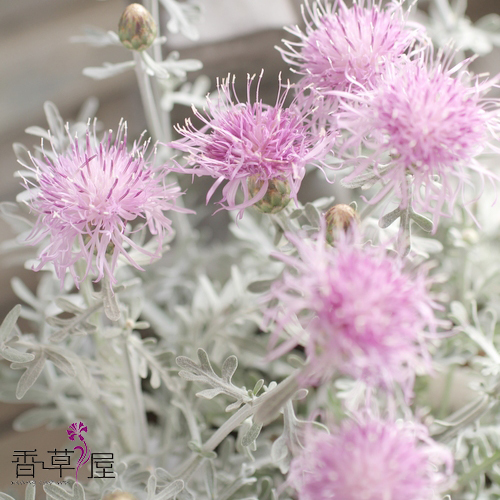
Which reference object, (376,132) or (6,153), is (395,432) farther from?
(6,153)

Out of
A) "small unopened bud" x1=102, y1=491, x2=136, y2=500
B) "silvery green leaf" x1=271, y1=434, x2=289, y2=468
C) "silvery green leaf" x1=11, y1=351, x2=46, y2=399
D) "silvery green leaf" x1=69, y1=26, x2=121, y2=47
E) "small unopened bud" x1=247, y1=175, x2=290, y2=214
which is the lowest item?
"small unopened bud" x1=102, y1=491, x2=136, y2=500

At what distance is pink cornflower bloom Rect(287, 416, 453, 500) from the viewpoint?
34 centimetres

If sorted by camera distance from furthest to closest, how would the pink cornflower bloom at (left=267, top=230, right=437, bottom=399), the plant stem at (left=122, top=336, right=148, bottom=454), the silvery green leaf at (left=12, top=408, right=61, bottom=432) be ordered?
1. the silvery green leaf at (left=12, top=408, right=61, bottom=432)
2. the plant stem at (left=122, top=336, right=148, bottom=454)
3. the pink cornflower bloom at (left=267, top=230, right=437, bottom=399)

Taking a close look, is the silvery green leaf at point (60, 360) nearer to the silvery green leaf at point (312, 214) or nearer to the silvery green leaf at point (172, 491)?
the silvery green leaf at point (172, 491)

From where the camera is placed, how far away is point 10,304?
106 cm

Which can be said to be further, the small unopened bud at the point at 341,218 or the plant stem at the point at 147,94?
the plant stem at the point at 147,94

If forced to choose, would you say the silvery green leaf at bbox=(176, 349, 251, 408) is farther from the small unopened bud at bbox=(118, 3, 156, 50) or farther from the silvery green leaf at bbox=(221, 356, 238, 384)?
the small unopened bud at bbox=(118, 3, 156, 50)

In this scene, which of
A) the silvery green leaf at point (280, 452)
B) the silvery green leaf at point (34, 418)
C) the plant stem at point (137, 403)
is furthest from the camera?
the silvery green leaf at point (34, 418)

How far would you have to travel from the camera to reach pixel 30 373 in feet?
1.61

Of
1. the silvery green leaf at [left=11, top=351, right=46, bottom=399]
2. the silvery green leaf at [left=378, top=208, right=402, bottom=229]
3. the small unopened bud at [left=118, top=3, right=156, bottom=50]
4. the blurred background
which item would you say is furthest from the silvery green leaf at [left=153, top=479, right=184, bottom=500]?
the blurred background

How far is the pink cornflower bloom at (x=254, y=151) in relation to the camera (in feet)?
1.49

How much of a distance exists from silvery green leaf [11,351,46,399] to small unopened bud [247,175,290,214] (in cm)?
23

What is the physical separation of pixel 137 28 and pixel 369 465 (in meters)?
0.46
